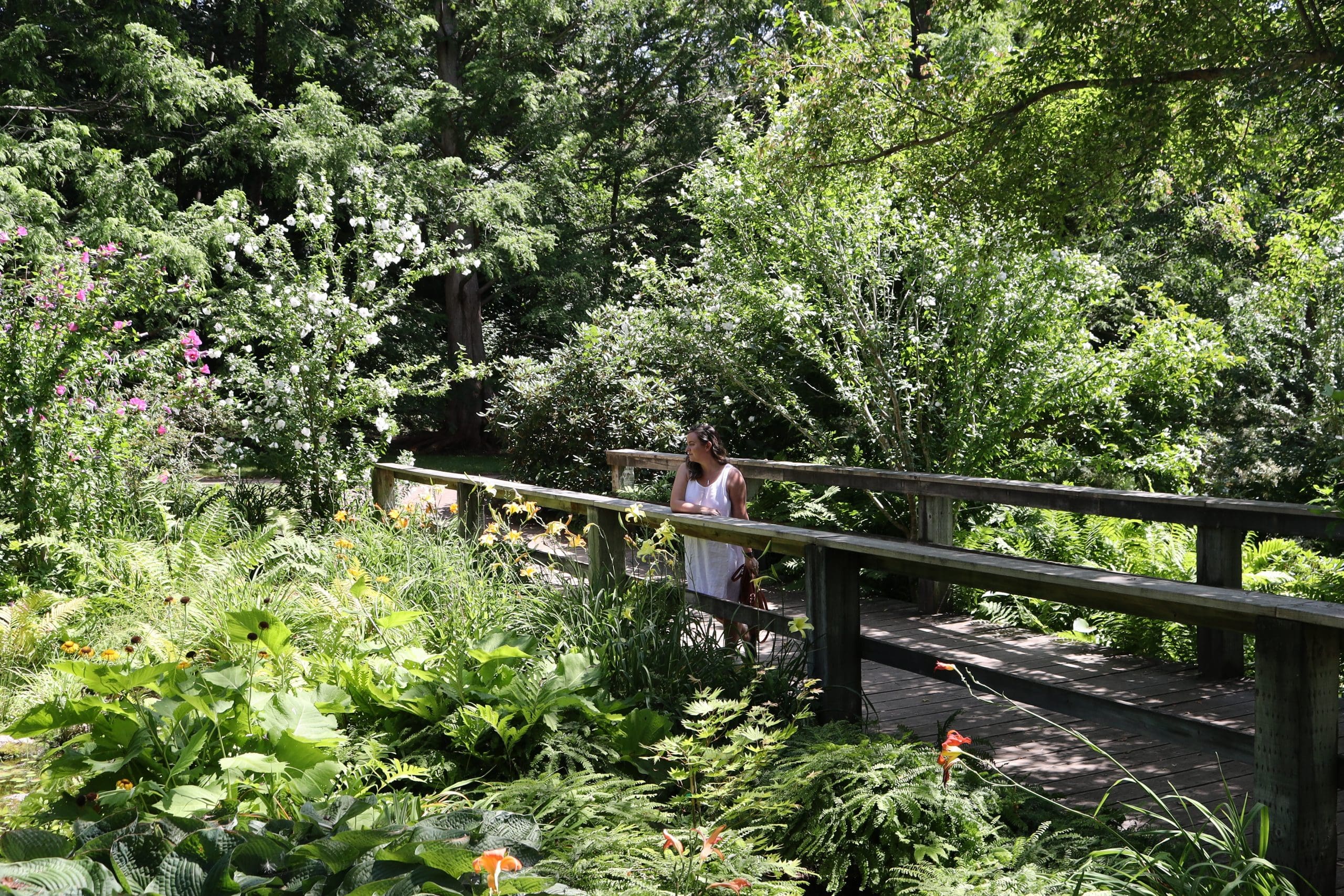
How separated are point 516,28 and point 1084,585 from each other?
2074 centimetres

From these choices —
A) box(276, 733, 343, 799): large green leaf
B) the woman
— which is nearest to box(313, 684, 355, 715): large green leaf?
box(276, 733, 343, 799): large green leaf

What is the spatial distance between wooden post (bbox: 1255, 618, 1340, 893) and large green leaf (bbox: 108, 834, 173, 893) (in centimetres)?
266

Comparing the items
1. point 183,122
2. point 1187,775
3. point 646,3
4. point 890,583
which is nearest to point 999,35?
point 646,3

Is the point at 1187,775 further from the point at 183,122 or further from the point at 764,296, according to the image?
the point at 183,122

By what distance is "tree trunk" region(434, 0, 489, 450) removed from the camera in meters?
23.1

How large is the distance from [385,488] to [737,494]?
4115 millimetres

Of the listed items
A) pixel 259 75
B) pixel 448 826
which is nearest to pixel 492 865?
pixel 448 826

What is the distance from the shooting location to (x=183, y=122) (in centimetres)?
1928

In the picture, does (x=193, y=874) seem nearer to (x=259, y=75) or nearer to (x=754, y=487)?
(x=754, y=487)

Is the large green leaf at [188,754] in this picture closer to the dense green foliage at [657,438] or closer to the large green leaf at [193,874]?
the dense green foliage at [657,438]

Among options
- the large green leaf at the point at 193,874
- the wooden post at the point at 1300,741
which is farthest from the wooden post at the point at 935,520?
the large green leaf at the point at 193,874

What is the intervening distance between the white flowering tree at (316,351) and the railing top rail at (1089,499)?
2.86 meters

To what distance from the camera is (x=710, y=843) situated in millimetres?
2449

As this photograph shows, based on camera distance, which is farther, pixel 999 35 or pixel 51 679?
pixel 999 35
